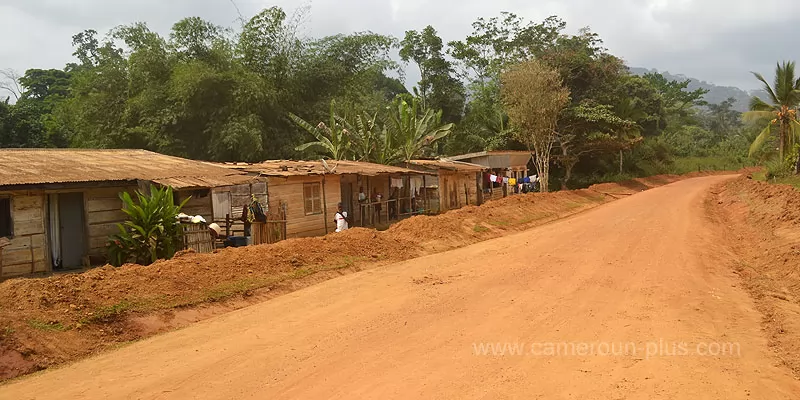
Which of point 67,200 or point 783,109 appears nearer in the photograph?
point 67,200

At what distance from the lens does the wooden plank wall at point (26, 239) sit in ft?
45.6

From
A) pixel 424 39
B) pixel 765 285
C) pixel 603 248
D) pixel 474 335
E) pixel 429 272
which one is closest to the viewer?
pixel 474 335

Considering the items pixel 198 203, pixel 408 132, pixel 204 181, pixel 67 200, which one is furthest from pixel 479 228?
pixel 67 200

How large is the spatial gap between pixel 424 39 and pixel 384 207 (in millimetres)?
29081

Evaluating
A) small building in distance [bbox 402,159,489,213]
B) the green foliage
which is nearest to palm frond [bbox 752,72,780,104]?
small building in distance [bbox 402,159,489,213]

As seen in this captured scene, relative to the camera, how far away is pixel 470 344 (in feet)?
27.2

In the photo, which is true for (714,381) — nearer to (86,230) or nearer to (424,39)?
(86,230)

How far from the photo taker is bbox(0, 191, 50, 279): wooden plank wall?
45.6ft

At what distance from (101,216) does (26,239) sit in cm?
187

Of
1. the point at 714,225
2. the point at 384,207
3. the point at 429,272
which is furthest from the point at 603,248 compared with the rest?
the point at 384,207

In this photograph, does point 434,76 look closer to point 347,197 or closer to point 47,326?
point 347,197

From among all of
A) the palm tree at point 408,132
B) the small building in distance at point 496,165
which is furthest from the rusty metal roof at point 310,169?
the small building in distance at point 496,165

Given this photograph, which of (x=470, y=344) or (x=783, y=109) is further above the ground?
(x=783, y=109)

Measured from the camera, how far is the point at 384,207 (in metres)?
27.2
